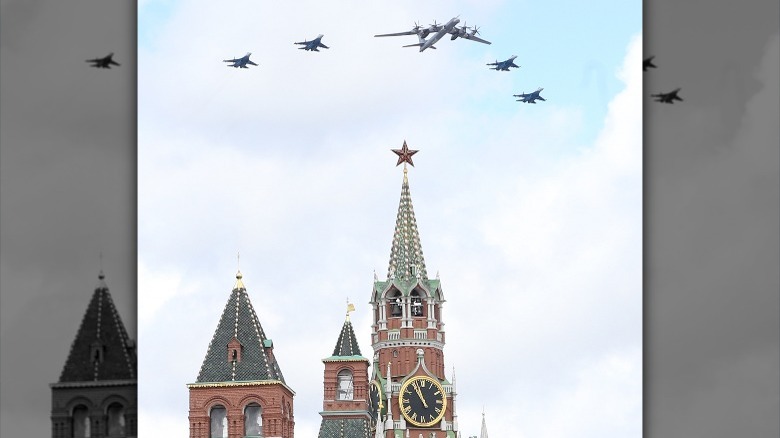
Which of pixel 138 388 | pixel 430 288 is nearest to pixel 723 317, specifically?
pixel 138 388

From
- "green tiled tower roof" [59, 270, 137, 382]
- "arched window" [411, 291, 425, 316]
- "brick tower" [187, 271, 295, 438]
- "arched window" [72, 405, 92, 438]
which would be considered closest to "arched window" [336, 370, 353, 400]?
"brick tower" [187, 271, 295, 438]

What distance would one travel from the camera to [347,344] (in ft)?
434

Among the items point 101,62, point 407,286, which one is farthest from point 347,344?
point 101,62

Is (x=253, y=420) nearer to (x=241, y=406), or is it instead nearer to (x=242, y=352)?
(x=241, y=406)

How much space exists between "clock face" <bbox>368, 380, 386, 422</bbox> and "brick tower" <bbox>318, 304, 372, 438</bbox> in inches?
115

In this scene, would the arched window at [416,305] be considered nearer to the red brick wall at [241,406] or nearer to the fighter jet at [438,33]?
the red brick wall at [241,406]

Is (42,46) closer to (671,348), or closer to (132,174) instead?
(132,174)

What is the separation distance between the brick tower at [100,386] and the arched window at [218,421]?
1458cm

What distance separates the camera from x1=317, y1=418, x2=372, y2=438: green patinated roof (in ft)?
437

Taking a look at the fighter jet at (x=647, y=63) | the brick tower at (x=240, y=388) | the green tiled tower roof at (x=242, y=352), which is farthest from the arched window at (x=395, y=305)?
the fighter jet at (x=647, y=63)

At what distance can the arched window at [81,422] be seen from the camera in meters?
110

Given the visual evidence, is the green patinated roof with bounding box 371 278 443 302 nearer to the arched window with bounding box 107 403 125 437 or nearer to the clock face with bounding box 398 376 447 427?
the clock face with bounding box 398 376 447 427

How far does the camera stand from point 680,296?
107 meters

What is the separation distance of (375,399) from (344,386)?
8.02 metres
